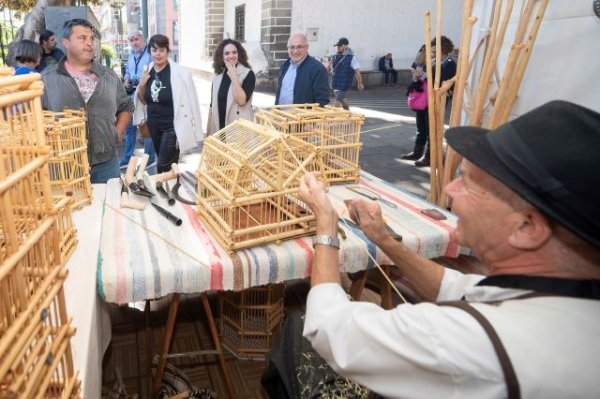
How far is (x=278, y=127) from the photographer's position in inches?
106

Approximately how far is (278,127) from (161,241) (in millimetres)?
1213

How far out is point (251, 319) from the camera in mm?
2303

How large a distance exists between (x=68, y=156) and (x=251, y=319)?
1.21 meters

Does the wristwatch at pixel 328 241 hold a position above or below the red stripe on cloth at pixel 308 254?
above

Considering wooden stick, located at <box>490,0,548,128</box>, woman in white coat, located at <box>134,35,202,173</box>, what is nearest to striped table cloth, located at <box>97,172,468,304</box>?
wooden stick, located at <box>490,0,548,128</box>

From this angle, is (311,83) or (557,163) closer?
(557,163)

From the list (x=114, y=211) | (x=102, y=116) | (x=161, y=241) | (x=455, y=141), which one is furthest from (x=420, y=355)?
(x=102, y=116)

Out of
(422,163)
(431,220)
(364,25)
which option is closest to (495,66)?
(431,220)

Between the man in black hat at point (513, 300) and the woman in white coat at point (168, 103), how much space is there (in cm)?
300

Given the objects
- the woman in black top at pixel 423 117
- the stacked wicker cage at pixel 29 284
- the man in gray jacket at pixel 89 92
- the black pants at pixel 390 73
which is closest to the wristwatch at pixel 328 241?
the stacked wicker cage at pixel 29 284

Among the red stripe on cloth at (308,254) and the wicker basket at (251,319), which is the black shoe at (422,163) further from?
the red stripe on cloth at (308,254)

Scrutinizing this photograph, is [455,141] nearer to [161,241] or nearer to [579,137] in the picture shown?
[579,137]

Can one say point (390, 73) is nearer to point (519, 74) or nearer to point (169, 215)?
point (519, 74)

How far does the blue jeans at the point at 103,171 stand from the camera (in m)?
2.80
